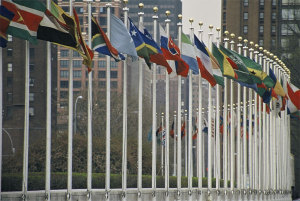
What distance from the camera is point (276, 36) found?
493 ft

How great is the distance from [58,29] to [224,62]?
16447 millimetres

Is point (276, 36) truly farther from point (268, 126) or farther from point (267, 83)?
point (267, 83)

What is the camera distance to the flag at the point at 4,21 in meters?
31.6

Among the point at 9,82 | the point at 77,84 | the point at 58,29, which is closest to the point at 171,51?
the point at 58,29

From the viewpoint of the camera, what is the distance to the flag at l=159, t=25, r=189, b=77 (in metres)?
44.0

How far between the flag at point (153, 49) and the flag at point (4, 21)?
34.0 feet

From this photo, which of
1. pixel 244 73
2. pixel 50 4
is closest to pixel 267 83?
pixel 244 73

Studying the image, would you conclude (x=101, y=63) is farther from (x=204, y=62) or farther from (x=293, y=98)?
(x=204, y=62)

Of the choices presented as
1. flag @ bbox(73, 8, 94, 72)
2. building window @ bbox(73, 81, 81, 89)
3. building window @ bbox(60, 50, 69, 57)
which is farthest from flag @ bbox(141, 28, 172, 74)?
building window @ bbox(73, 81, 81, 89)

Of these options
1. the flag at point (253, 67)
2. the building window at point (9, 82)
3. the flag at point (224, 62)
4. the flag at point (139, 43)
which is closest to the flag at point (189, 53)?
the flag at point (224, 62)

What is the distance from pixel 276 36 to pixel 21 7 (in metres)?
120

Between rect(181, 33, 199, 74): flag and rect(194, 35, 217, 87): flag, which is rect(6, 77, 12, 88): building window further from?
rect(181, 33, 199, 74): flag

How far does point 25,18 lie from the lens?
33.0 metres

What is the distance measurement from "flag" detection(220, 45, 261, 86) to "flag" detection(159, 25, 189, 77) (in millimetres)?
4482
